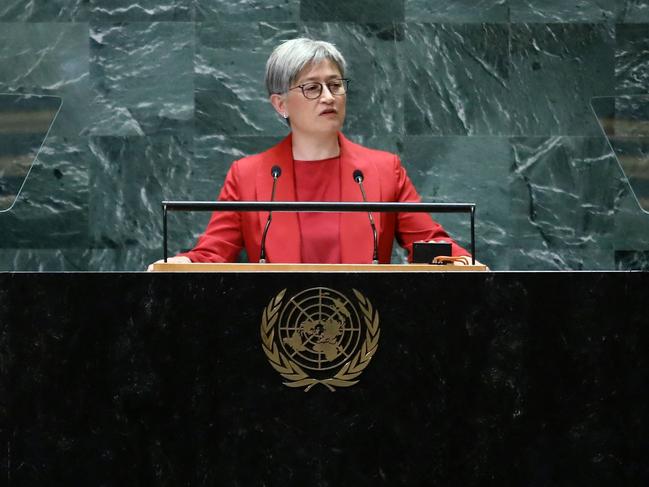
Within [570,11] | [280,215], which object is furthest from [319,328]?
[570,11]

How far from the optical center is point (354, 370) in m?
2.23

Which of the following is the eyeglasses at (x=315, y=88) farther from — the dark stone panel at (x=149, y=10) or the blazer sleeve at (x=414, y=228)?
the dark stone panel at (x=149, y=10)

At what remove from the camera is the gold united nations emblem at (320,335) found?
7.31 feet

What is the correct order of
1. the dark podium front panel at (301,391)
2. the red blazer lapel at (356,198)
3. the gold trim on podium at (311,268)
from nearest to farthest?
the dark podium front panel at (301,391) < the gold trim on podium at (311,268) < the red blazer lapel at (356,198)

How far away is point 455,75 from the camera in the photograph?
483 cm

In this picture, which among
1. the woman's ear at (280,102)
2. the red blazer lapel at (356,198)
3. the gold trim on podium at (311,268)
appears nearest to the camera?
the gold trim on podium at (311,268)

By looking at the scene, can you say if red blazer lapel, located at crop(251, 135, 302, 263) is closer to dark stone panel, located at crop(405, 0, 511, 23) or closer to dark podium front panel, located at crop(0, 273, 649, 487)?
dark podium front panel, located at crop(0, 273, 649, 487)

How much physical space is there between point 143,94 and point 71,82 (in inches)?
13.8

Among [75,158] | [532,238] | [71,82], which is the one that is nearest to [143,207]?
[75,158]

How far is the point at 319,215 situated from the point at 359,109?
1.45 m

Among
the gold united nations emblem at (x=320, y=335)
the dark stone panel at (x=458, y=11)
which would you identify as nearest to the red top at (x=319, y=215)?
the gold united nations emblem at (x=320, y=335)

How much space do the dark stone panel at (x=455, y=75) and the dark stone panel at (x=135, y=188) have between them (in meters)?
1.13

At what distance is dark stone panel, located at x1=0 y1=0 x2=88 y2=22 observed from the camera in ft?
15.7

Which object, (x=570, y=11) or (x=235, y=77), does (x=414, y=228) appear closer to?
(x=235, y=77)
